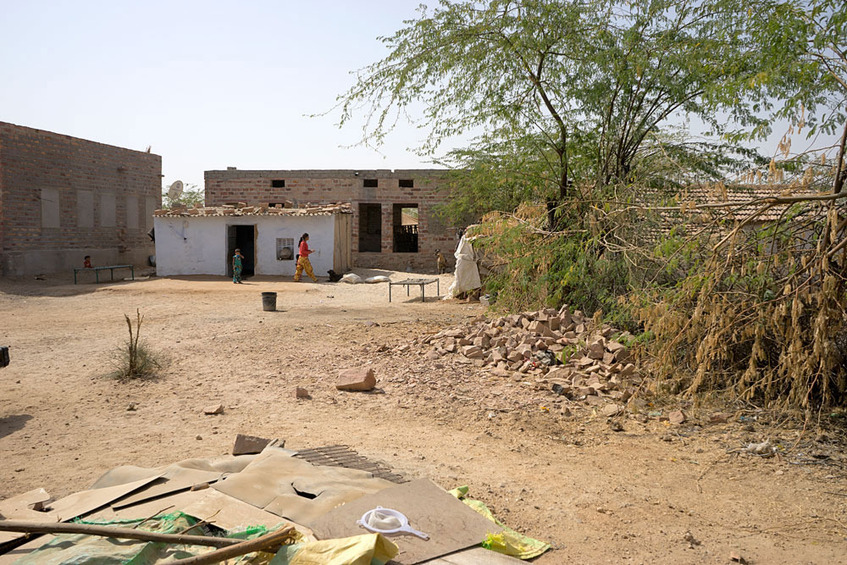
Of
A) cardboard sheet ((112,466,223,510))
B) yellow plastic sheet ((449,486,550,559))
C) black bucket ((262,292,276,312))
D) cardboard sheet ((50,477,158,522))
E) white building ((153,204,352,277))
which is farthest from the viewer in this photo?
white building ((153,204,352,277))

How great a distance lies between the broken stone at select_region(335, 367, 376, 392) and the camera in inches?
269

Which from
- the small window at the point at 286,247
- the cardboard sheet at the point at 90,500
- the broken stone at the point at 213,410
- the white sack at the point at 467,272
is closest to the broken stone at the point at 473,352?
the broken stone at the point at 213,410

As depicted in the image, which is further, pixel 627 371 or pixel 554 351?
pixel 554 351

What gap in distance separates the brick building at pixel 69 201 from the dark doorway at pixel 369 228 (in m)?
8.68

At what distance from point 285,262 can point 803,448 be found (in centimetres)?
1801

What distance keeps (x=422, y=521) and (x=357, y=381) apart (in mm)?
3608

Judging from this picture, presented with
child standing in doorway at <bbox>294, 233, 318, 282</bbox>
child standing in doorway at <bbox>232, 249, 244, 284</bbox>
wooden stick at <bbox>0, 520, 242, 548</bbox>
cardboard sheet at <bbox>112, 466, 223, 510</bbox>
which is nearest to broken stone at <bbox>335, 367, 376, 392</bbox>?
cardboard sheet at <bbox>112, 466, 223, 510</bbox>

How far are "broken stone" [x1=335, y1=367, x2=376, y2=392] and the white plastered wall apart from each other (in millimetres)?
14248

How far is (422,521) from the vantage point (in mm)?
3289

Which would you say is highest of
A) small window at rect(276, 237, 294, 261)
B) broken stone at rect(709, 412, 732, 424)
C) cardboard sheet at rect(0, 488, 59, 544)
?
small window at rect(276, 237, 294, 261)

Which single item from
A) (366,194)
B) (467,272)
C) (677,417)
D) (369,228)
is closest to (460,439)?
(677,417)

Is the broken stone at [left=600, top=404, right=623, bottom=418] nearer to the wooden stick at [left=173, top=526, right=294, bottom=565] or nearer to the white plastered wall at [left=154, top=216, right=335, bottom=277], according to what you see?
the wooden stick at [left=173, top=526, right=294, bottom=565]

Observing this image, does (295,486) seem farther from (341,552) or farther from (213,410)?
(213,410)

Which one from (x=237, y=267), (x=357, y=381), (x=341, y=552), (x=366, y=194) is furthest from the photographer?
(x=366, y=194)
